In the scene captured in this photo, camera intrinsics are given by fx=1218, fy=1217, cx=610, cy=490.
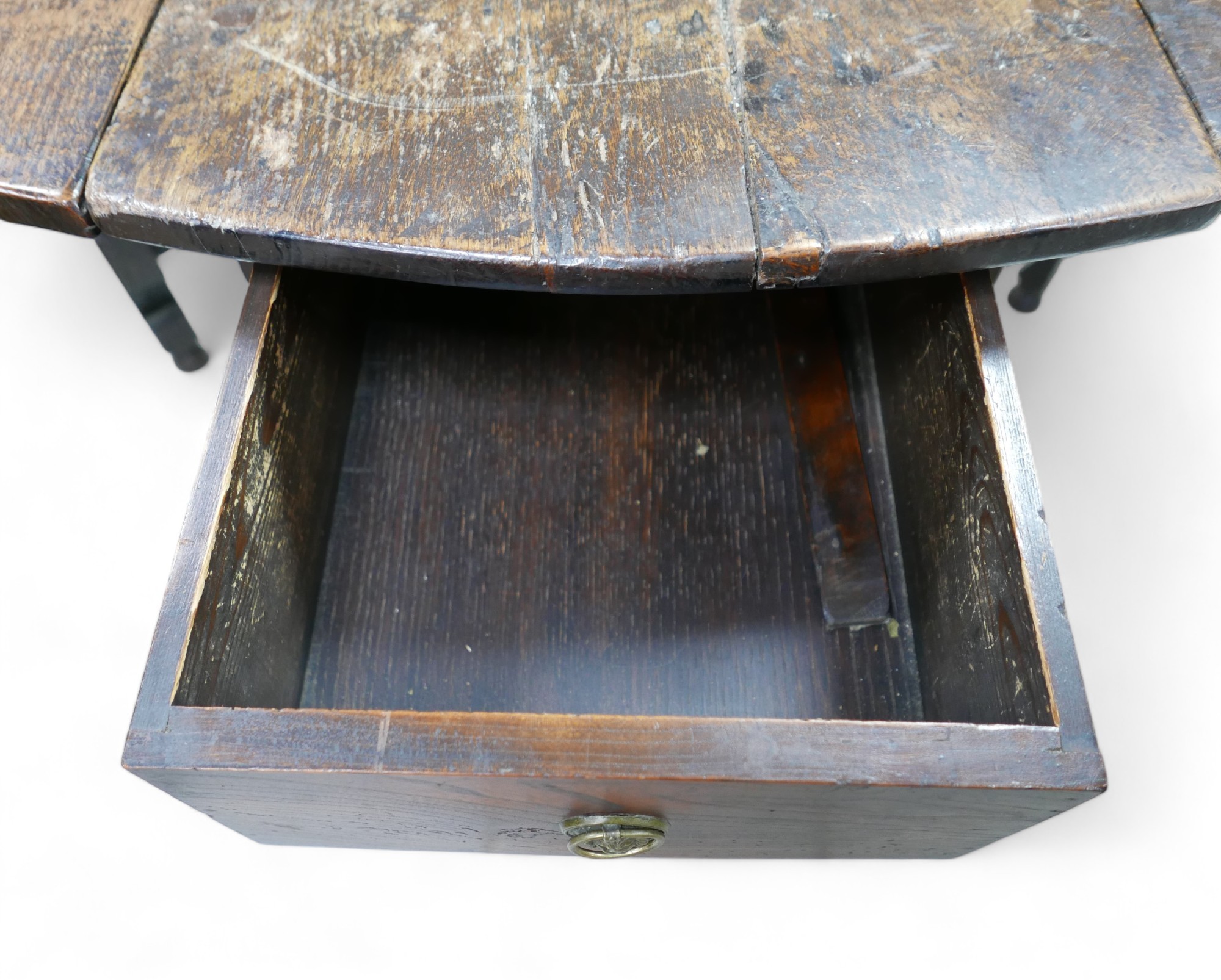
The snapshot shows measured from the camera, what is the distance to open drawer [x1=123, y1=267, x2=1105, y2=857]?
760mm

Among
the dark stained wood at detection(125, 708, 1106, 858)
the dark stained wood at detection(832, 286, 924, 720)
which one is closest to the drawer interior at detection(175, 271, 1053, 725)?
the dark stained wood at detection(832, 286, 924, 720)

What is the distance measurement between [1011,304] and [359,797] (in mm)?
982

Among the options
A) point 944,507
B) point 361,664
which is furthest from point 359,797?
point 944,507

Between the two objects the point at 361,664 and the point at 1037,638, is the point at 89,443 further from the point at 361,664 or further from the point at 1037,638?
the point at 1037,638

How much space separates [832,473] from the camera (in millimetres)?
1135

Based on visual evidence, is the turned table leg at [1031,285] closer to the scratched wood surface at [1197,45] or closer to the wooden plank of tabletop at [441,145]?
Result: the scratched wood surface at [1197,45]

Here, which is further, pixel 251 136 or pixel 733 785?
pixel 251 136

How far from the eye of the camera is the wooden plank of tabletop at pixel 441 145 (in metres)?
0.85

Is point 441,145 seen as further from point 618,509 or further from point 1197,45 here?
point 1197,45

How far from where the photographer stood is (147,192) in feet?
2.81

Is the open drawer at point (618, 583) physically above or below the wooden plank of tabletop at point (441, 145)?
below

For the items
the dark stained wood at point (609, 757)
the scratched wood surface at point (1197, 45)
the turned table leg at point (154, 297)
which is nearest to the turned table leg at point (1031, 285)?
the scratched wood surface at point (1197, 45)

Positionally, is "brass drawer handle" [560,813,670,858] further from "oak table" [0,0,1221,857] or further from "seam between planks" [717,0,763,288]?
"seam between planks" [717,0,763,288]

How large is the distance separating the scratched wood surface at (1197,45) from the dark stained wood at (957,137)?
0.04 feet
